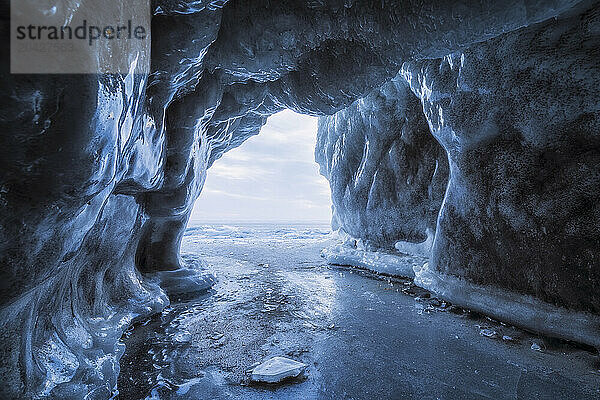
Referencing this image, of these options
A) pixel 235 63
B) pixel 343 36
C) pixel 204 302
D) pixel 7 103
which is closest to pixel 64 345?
pixel 7 103

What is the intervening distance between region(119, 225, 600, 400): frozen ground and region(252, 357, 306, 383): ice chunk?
7cm

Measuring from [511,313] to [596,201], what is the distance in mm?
1245

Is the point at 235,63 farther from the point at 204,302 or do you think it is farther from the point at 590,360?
the point at 590,360

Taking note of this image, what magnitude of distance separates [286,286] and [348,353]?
236cm

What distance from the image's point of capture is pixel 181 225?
15.6ft

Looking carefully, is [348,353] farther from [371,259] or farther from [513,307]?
[371,259]

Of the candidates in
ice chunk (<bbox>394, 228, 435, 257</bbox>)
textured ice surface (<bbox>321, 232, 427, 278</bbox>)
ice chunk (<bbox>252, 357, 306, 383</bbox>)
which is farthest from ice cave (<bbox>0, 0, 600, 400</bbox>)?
textured ice surface (<bbox>321, 232, 427, 278</bbox>)

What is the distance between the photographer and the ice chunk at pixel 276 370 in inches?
74.0

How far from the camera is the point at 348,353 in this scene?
2.29m

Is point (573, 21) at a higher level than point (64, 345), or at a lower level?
higher

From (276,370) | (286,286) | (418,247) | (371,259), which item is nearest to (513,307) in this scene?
(418,247)

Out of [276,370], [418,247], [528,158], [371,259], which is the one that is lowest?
[371,259]

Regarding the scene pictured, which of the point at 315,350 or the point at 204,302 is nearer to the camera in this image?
the point at 315,350

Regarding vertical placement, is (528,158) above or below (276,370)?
above
